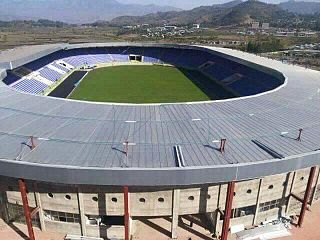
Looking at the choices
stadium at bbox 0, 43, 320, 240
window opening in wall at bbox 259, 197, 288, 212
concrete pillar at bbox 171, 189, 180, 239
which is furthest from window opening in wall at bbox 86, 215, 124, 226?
window opening in wall at bbox 259, 197, 288, 212

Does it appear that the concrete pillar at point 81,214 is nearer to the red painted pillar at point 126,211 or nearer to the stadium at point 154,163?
the stadium at point 154,163

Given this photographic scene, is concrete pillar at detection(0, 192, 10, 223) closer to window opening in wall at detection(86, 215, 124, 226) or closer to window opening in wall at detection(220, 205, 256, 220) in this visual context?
window opening in wall at detection(86, 215, 124, 226)

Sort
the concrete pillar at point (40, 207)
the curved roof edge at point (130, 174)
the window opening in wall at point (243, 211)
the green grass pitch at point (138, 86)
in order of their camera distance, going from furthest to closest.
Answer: the green grass pitch at point (138, 86)
the window opening in wall at point (243, 211)
the concrete pillar at point (40, 207)
the curved roof edge at point (130, 174)

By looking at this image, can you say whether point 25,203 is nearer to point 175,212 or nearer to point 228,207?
point 175,212

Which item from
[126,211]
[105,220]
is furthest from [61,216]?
[126,211]

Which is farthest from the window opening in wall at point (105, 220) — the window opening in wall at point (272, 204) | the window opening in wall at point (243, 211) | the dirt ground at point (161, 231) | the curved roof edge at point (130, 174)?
the window opening in wall at point (272, 204)
